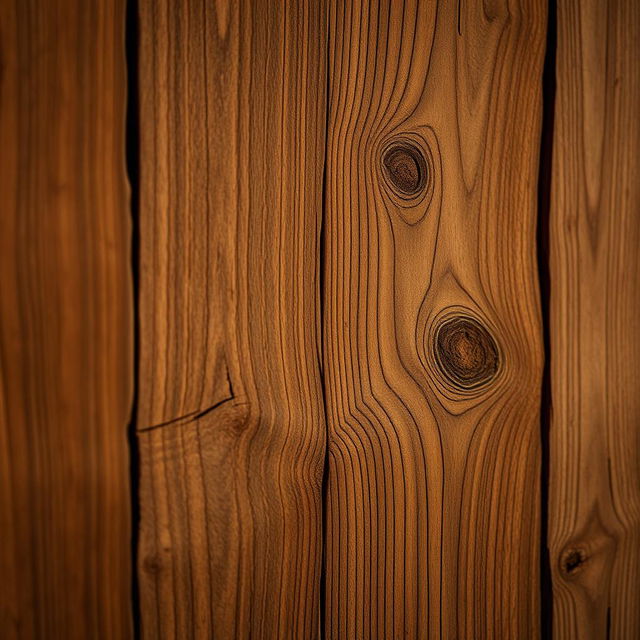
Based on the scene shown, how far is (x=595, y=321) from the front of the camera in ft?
1.59

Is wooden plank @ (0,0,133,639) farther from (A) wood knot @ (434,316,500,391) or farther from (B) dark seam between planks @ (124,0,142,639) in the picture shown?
(A) wood knot @ (434,316,500,391)

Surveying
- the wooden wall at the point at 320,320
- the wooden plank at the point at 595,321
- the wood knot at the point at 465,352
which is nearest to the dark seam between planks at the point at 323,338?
the wooden wall at the point at 320,320

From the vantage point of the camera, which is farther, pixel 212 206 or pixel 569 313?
pixel 569 313

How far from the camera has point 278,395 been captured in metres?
0.40

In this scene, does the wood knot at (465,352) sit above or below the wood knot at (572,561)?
above

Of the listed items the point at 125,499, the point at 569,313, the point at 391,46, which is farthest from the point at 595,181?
the point at 125,499

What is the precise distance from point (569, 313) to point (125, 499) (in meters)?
0.41

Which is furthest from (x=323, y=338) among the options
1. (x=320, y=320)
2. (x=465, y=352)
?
(x=465, y=352)

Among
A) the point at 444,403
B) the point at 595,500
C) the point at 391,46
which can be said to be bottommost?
the point at 595,500

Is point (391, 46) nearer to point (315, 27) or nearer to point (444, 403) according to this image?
point (315, 27)

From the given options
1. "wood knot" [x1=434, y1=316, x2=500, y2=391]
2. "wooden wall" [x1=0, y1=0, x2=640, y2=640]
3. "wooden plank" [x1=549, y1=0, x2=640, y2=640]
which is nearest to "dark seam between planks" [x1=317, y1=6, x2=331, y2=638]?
"wooden wall" [x1=0, y1=0, x2=640, y2=640]

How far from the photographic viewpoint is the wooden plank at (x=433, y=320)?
42 cm

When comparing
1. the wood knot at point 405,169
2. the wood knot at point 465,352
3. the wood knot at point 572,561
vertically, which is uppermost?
the wood knot at point 405,169

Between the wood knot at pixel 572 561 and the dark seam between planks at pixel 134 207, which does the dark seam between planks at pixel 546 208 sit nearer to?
the wood knot at pixel 572 561
